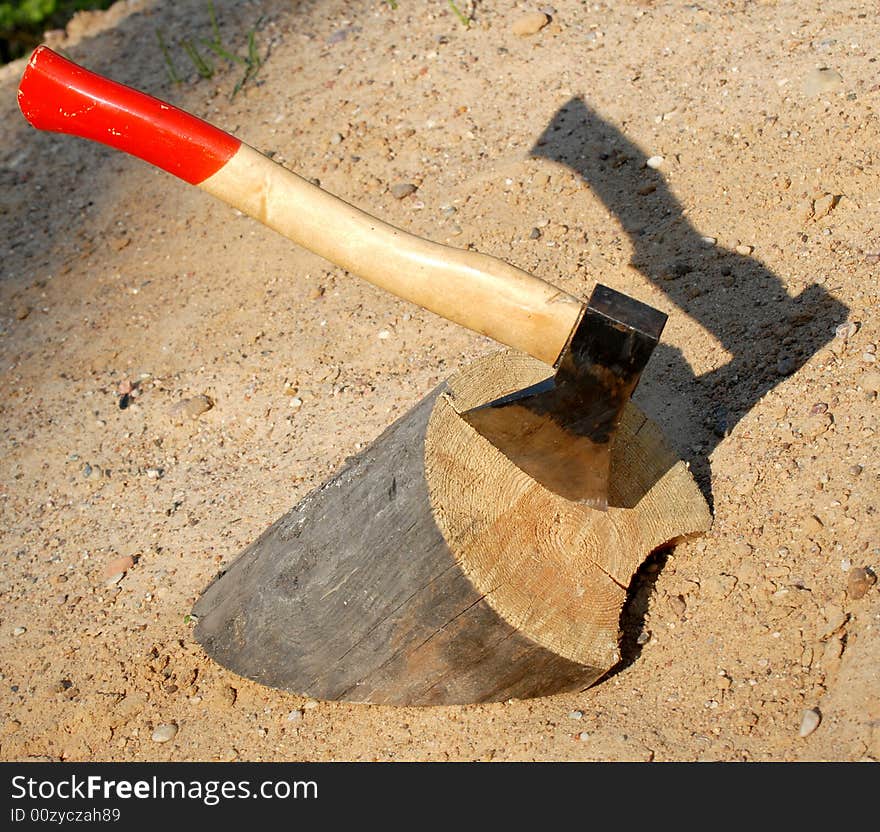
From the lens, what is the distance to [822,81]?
3.51 metres

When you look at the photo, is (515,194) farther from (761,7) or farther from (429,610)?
A: (429,610)

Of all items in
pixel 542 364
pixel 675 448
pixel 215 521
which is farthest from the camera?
pixel 215 521

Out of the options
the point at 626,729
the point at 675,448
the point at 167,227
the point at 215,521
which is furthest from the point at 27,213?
the point at 626,729

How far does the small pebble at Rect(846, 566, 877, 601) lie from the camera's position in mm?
2326

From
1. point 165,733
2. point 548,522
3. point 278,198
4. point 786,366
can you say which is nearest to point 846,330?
point 786,366

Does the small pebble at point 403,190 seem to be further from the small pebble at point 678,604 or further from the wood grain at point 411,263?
the small pebble at point 678,604

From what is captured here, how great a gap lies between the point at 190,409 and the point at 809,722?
7.04ft

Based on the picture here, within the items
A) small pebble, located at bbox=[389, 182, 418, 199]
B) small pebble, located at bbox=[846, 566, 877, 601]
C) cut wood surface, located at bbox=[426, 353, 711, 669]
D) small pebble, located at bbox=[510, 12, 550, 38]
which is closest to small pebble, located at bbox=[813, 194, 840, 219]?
cut wood surface, located at bbox=[426, 353, 711, 669]

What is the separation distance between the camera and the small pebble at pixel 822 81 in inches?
137

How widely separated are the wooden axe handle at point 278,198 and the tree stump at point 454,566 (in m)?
0.35

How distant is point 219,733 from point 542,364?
1.19 m

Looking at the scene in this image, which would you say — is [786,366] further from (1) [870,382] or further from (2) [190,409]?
(2) [190,409]

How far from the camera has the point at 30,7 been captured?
646 cm

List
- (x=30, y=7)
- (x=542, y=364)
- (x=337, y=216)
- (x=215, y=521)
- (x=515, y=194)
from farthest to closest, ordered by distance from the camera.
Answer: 1. (x=30, y=7)
2. (x=515, y=194)
3. (x=215, y=521)
4. (x=542, y=364)
5. (x=337, y=216)
